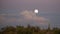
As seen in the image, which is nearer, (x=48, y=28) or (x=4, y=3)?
(x=48, y=28)

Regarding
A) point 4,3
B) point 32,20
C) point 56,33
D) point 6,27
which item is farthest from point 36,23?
point 4,3

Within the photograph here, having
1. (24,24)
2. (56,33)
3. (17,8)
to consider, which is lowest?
(56,33)

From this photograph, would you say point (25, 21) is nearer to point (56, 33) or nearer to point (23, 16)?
point (23, 16)

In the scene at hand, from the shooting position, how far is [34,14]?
146cm

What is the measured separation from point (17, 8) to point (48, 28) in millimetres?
479

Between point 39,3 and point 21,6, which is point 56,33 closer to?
point 39,3

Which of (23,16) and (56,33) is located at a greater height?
(23,16)

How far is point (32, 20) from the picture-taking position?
1451 mm

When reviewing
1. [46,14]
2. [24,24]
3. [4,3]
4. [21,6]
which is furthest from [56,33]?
[4,3]

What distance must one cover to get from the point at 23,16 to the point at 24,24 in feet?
0.35

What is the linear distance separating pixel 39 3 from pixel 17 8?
0.97 ft

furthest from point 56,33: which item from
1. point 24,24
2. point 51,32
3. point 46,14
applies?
point 24,24

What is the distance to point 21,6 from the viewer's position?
58.7 inches

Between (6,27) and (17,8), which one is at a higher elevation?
(17,8)
